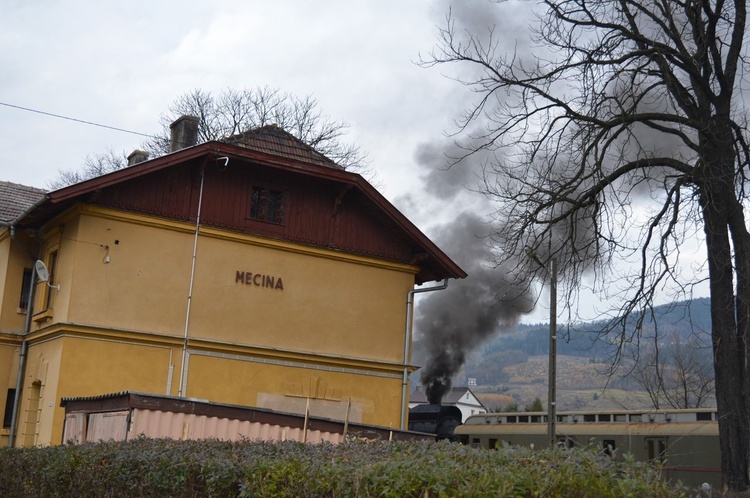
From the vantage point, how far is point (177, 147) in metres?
24.1

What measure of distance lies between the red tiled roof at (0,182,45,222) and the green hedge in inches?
613

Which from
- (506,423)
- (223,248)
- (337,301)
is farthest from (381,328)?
(506,423)

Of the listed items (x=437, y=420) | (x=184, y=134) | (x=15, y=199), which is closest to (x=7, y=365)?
(x=15, y=199)

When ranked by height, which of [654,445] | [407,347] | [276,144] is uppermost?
[276,144]

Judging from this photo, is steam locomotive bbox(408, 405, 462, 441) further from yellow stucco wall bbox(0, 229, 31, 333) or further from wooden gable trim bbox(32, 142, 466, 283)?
yellow stucco wall bbox(0, 229, 31, 333)

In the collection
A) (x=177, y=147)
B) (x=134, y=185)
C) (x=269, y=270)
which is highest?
(x=177, y=147)

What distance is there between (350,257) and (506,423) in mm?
9059

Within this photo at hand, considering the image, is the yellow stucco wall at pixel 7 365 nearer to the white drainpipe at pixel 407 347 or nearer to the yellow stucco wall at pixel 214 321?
the yellow stucco wall at pixel 214 321

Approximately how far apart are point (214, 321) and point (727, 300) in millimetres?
11947

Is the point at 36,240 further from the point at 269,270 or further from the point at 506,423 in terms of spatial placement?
the point at 506,423

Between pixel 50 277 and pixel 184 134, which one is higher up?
pixel 184 134

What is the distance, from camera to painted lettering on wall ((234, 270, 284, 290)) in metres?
21.5

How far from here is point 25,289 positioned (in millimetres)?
23156

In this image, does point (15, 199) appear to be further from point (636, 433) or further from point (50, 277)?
point (636, 433)
